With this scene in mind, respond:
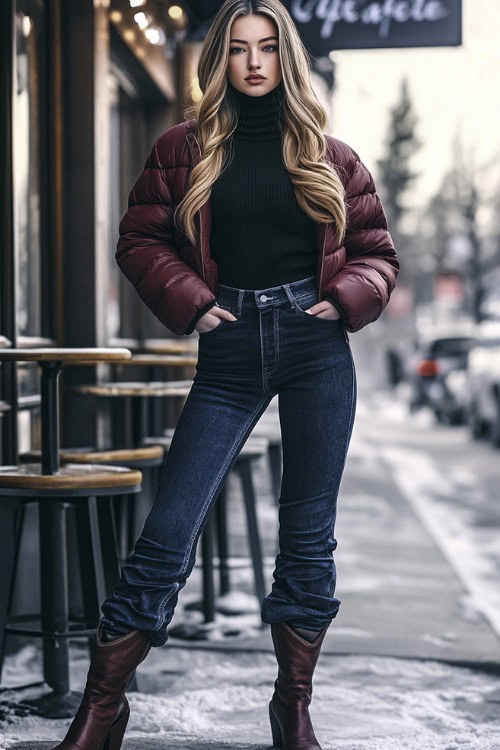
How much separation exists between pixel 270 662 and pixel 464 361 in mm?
18754

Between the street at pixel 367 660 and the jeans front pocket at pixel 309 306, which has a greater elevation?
the jeans front pocket at pixel 309 306

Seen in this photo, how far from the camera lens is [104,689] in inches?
124

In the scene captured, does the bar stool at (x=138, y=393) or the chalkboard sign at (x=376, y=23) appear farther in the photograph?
the chalkboard sign at (x=376, y=23)

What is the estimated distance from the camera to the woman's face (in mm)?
3271

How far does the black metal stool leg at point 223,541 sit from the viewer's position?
5672 millimetres

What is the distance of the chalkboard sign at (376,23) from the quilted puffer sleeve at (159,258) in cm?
299

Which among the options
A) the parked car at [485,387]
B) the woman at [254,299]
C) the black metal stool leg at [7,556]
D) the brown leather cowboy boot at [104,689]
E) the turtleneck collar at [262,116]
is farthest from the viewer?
the parked car at [485,387]

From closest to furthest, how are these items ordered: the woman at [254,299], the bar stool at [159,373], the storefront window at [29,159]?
the woman at [254,299]
the bar stool at [159,373]
the storefront window at [29,159]

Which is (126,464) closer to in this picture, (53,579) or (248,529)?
(53,579)

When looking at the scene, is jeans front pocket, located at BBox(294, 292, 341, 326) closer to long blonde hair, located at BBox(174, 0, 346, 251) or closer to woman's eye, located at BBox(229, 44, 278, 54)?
long blonde hair, located at BBox(174, 0, 346, 251)

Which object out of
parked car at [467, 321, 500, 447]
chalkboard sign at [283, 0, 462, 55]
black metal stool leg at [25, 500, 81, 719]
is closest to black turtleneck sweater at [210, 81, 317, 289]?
black metal stool leg at [25, 500, 81, 719]

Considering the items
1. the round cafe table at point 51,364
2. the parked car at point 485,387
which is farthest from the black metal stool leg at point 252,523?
the parked car at point 485,387

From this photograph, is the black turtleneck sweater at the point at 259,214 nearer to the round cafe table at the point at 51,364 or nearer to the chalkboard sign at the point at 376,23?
the round cafe table at the point at 51,364

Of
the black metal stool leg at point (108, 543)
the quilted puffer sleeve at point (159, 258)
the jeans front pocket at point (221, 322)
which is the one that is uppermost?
the quilted puffer sleeve at point (159, 258)
